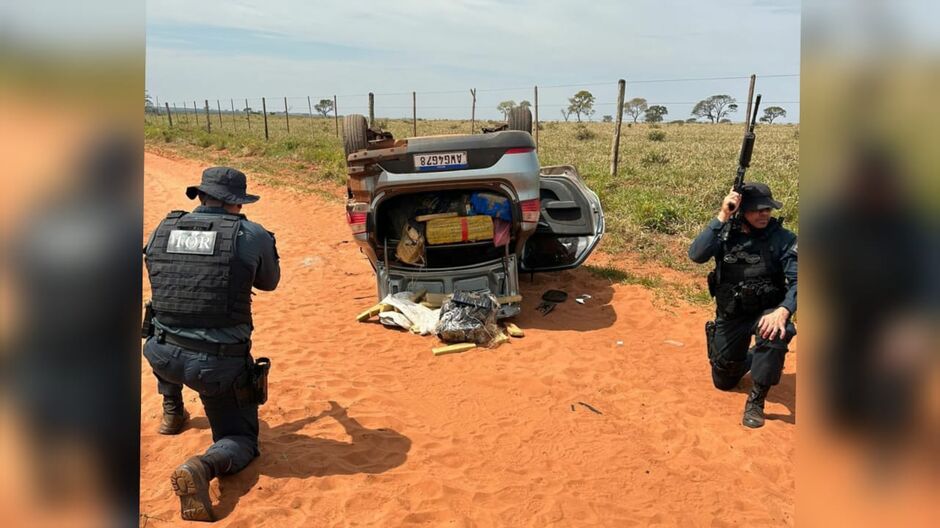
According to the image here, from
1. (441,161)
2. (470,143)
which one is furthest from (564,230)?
(441,161)

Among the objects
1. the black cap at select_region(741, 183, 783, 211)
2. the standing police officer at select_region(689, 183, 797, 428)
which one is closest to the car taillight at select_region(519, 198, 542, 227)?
the standing police officer at select_region(689, 183, 797, 428)

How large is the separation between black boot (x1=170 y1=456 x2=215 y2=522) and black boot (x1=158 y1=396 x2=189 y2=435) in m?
1.10

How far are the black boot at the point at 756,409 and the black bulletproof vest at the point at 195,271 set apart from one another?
12.0 feet

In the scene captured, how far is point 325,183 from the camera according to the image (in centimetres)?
1591

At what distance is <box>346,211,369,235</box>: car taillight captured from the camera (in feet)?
20.3

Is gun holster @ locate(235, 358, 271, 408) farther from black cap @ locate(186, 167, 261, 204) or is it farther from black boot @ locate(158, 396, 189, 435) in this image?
black cap @ locate(186, 167, 261, 204)

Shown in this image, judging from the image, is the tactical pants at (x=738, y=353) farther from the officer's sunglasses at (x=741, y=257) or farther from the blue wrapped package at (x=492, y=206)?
the blue wrapped package at (x=492, y=206)

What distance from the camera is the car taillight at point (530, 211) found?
20.3 feet

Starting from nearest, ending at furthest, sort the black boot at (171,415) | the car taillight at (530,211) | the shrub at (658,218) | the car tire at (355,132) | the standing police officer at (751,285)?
the black boot at (171,415)
the standing police officer at (751,285)
the car taillight at (530,211)
the car tire at (355,132)
the shrub at (658,218)

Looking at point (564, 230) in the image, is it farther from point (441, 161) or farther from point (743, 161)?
point (743, 161)

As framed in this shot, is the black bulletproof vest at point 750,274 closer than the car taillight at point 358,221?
Yes

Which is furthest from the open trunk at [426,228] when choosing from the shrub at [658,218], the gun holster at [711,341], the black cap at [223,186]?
the shrub at [658,218]
